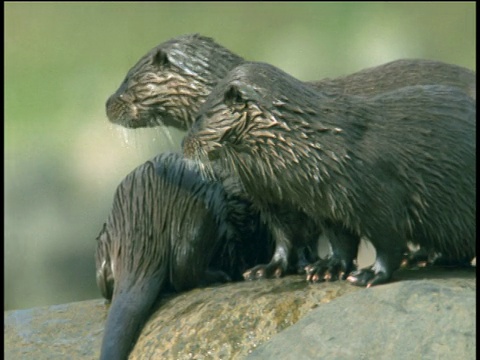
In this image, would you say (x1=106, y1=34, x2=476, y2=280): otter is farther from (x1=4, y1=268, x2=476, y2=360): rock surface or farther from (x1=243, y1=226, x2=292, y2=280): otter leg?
(x1=4, y1=268, x2=476, y2=360): rock surface

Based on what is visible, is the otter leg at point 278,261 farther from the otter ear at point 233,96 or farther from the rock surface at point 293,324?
the otter ear at point 233,96

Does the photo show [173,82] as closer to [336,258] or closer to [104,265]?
[104,265]

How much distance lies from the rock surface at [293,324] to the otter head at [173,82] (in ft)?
Answer: 2.22

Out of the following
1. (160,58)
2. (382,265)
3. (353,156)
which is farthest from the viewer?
(160,58)

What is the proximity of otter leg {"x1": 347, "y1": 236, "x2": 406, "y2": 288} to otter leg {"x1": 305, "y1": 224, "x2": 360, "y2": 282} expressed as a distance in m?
0.09

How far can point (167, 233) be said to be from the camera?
5.45 metres

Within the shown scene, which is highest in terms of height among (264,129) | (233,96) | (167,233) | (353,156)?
(233,96)

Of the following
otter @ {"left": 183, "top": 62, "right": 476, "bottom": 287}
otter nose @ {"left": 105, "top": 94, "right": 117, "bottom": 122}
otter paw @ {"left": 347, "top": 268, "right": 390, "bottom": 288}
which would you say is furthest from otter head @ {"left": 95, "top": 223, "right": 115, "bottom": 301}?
otter paw @ {"left": 347, "top": 268, "right": 390, "bottom": 288}

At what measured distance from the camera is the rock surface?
181 inches

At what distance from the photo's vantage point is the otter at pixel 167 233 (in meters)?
5.43

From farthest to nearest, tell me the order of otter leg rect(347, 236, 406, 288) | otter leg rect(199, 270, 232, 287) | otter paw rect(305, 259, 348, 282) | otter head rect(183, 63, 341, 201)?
otter leg rect(199, 270, 232, 287), otter paw rect(305, 259, 348, 282), otter leg rect(347, 236, 406, 288), otter head rect(183, 63, 341, 201)

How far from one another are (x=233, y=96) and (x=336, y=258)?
2.17 ft

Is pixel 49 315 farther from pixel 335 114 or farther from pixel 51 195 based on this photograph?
pixel 51 195

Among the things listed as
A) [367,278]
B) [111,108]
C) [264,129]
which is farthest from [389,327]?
[111,108]
